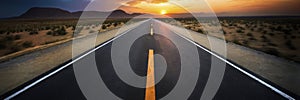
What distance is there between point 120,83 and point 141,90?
82 cm

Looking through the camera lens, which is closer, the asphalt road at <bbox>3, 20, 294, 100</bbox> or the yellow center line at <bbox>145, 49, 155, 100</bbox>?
the yellow center line at <bbox>145, 49, 155, 100</bbox>

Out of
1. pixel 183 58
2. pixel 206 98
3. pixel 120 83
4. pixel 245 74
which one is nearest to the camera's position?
pixel 206 98

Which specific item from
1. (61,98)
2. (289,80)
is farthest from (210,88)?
(61,98)

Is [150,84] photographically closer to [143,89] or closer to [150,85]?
[150,85]

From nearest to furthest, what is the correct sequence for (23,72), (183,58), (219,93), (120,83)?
(219,93), (120,83), (23,72), (183,58)

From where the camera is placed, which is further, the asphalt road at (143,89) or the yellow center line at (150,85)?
the asphalt road at (143,89)

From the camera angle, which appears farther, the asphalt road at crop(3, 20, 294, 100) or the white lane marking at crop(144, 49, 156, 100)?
the asphalt road at crop(3, 20, 294, 100)

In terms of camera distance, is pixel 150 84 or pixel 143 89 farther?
pixel 150 84

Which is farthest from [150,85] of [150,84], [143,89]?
[143,89]

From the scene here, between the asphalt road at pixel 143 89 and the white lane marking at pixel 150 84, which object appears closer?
the white lane marking at pixel 150 84

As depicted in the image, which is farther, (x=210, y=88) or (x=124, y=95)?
(x=210, y=88)

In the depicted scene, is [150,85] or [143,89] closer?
[143,89]

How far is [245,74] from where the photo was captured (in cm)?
632

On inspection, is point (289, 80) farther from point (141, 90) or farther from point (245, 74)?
point (141, 90)
